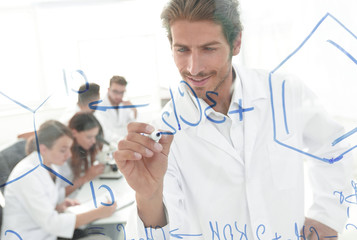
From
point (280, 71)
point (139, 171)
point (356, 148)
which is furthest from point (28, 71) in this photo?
point (356, 148)

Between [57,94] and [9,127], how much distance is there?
0.27 ft

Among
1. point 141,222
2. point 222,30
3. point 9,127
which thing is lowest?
point 141,222

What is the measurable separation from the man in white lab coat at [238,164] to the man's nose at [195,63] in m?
0.01

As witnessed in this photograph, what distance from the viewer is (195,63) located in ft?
1.23

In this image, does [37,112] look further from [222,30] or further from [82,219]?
[222,30]

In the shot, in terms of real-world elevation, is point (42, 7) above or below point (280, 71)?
above

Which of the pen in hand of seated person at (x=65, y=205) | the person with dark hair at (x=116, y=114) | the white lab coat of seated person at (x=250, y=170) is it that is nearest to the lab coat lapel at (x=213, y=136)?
the white lab coat of seated person at (x=250, y=170)

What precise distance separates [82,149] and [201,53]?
21 centimetres

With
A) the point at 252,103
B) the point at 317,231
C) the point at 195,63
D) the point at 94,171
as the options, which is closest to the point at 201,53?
the point at 195,63

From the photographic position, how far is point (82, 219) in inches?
16.1

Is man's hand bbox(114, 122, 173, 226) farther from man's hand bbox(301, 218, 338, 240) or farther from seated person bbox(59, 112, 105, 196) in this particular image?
man's hand bbox(301, 218, 338, 240)

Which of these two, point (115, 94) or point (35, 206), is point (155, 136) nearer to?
point (115, 94)

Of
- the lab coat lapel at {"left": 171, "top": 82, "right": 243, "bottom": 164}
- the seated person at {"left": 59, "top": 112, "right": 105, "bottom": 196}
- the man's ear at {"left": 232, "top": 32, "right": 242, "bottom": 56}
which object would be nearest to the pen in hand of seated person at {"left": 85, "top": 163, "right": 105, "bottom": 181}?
the seated person at {"left": 59, "top": 112, "right": 105, "bottom": 196}

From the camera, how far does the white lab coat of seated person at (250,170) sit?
42 centimetres
